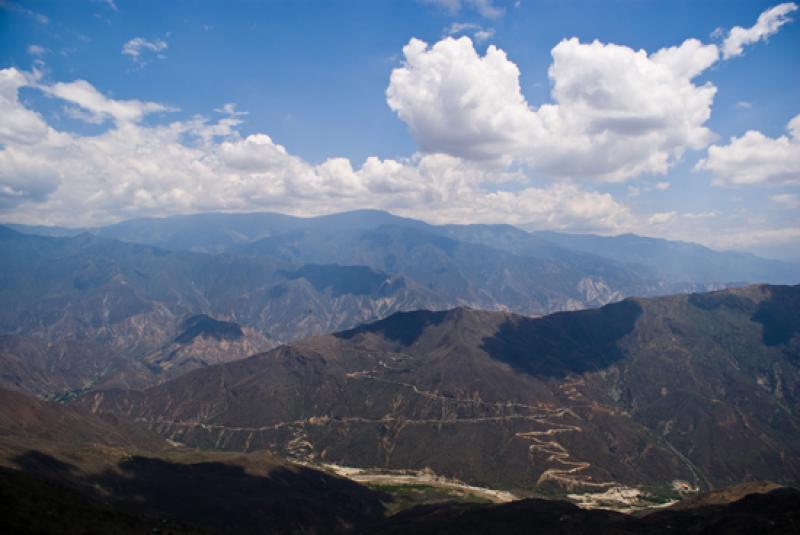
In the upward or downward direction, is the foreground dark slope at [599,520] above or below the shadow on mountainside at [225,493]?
above

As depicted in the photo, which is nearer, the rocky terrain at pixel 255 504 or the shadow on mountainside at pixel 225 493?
the rocky terrain at pixel 255 504

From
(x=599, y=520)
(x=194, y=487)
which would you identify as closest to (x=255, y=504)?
(x=194, y=487)

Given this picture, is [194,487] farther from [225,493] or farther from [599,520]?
[599,520]

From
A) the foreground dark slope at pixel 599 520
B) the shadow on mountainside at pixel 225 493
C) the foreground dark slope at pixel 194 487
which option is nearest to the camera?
the foreground dark slope at pixel 599 520

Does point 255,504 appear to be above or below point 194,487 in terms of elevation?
below

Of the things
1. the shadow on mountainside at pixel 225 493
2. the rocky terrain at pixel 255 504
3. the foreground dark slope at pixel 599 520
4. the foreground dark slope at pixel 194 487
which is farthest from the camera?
the shadow on mountainside at pixel 225 493

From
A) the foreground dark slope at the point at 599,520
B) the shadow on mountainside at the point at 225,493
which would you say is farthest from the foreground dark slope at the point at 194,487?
the foreground dark slope at the point at 599,520

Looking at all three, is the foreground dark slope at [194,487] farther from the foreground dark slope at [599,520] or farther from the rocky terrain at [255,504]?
the foreground dark slope at [599,520]

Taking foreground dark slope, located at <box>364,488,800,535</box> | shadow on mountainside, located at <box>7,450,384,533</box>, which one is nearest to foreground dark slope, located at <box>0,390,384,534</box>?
shadow on mountainside, located at <box>7,450,384,533</box>

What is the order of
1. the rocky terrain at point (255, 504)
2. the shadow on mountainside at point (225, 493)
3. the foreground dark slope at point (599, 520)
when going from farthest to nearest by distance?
the shadow on mountainside at point (225, 493) → the foreground dark slope at point (599, 520) → the rocky terrain at point (255, 504)

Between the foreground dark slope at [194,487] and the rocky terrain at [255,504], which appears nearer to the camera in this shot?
the rocky terrain at [255,504]
